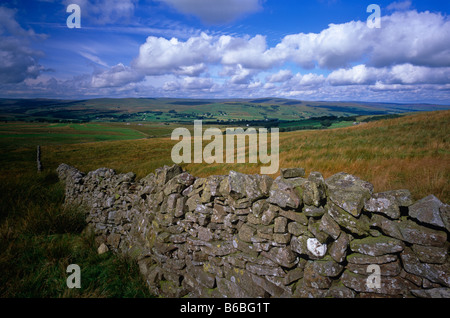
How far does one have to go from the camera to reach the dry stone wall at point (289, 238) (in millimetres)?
2697

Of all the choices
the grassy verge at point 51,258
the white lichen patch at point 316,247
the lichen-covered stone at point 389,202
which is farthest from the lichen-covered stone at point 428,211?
the grassy verge at point 51,258

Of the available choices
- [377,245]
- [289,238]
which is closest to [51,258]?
[289,238]

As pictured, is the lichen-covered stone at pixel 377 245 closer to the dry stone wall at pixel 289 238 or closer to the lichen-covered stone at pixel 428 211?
the dry stone wall at pixel 289 238

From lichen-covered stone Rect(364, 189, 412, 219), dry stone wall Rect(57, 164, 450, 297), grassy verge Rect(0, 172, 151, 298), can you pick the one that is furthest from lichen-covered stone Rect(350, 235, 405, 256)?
grassy verge Rect(0, 172, 151, 298)

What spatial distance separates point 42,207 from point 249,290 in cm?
869

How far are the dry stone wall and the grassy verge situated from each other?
0.64 m

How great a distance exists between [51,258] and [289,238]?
6.22m

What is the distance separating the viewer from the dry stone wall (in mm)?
2697

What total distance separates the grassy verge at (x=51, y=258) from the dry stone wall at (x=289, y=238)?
0.64 meters

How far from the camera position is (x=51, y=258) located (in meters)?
5.38

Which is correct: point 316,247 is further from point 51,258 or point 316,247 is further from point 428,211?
point 51,258

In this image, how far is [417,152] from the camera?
721 cm

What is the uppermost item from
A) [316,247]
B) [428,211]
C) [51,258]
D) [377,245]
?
[428,211]
